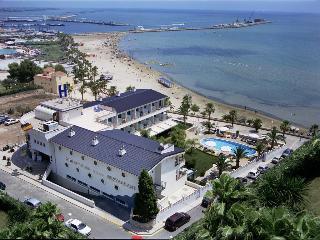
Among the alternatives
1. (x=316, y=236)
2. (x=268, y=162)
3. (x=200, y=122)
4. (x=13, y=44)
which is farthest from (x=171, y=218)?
(x=13, y=44)

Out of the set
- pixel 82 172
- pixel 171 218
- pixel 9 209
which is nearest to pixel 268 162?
pixel 171 218

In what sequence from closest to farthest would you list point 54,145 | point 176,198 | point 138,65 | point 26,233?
point 26,233 < point 176,198 < point 54,145 < point 138,65

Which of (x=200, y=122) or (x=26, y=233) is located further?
(x=200, y=122)

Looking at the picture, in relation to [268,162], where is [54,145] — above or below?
above

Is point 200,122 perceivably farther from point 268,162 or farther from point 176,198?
point 176,198

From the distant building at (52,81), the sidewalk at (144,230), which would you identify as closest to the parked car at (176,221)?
the sidewalk at (144,230)

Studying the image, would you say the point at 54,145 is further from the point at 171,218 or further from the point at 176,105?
the point at 176,105

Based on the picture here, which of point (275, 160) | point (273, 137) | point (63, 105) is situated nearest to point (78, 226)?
point (63, 105)

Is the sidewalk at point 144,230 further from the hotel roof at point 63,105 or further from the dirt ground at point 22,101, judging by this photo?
the dirt ground at point 22,101

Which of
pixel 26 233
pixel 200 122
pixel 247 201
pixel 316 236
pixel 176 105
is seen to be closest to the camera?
pixel 316 236
